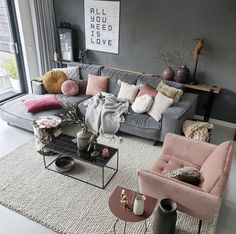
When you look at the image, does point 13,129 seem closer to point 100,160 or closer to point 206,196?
point 100,160

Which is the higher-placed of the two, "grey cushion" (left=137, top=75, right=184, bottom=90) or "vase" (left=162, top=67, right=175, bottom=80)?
"vase" (left=162, top=67, right=175, bottom=80)


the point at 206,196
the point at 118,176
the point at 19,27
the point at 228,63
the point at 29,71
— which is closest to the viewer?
the point at 206,196

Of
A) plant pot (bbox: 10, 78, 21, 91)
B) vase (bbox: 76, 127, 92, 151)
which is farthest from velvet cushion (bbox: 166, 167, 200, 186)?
plant pot (bbox: 10, 78, 21, 91)

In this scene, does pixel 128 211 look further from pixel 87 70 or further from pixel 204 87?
pixel 87 70

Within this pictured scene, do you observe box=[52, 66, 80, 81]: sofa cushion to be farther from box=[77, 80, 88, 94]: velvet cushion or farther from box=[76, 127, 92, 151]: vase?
box=[76, 127, 92, 151]: vase

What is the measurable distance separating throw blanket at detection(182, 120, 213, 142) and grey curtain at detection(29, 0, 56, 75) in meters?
3.36

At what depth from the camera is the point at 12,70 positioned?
5277 millimetres

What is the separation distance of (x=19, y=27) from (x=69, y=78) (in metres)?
1.54

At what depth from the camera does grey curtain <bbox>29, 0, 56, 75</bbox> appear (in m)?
4.75

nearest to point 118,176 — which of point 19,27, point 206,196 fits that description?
point 206,196

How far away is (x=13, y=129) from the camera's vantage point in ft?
12.8

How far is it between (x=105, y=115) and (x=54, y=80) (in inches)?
49.1

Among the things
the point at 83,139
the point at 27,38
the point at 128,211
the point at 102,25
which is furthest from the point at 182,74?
the point at 27,38

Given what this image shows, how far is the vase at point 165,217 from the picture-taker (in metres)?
1.89
